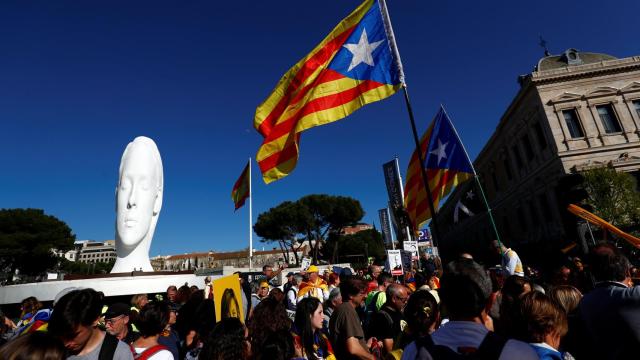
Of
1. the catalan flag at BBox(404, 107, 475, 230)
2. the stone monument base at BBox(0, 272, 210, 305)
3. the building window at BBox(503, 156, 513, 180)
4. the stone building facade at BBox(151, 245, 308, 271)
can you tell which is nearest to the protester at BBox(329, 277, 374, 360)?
the catalan flag at BBox(404, 107, 475, 230)

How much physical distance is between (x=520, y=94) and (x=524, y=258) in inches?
469

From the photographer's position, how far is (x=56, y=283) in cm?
1163

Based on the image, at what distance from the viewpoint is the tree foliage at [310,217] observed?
159ft

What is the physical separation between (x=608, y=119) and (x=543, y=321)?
25954mm

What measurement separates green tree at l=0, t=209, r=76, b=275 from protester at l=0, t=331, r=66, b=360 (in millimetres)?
55534

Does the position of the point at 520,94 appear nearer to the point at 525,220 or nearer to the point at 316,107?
the point at 525,220

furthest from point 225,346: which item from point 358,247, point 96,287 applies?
point 358,247

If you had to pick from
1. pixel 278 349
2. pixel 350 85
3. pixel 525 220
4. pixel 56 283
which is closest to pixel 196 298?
pixel 278 349

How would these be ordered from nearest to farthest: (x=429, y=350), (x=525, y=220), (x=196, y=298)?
(x=429, y=350)
(x=196, y=298)
(x=525, y=220)

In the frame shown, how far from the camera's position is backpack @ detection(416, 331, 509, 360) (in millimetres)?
1542

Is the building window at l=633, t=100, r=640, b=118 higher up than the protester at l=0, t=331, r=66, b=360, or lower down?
higher up

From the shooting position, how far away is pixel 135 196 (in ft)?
45.6

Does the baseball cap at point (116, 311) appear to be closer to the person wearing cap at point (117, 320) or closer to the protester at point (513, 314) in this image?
the person wearing cap at point (117, 320)

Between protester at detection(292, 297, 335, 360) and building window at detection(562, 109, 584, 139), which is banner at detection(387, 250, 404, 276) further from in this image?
building window at detection(562, 109, 584, 139)
